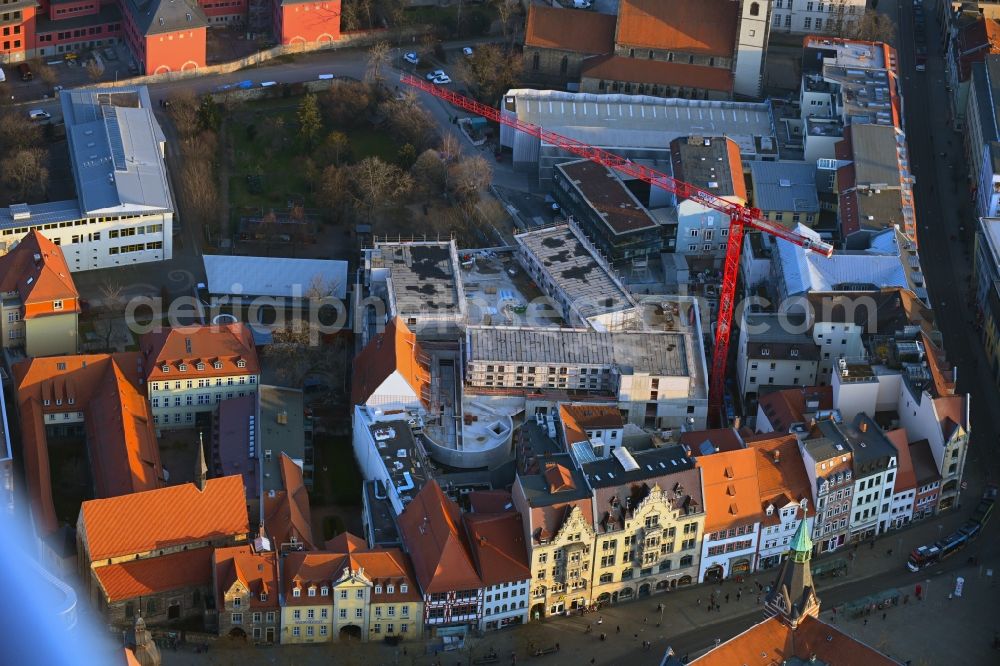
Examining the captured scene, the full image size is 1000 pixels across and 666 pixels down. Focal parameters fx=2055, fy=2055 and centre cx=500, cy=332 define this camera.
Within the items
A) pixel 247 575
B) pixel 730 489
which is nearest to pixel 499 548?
pixel 247 575

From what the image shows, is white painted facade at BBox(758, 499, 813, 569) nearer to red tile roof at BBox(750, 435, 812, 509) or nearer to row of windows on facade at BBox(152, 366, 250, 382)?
red tile roof at BBox(750, 435, 812, 509)

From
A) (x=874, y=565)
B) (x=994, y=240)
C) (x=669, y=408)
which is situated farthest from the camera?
(x=994, y=240)

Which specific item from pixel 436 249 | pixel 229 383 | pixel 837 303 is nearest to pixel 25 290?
pixel 229 383

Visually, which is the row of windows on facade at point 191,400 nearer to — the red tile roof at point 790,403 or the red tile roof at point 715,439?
the red tile roof at point 715,439

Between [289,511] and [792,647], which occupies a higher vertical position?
[289,511]

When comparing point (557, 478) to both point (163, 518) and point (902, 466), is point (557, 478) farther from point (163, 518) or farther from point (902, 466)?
point (163, 518)

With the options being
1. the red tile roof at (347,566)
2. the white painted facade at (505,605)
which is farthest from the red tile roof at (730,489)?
the red tile roof at (347,566)

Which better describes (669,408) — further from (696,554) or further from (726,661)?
(726,661)
